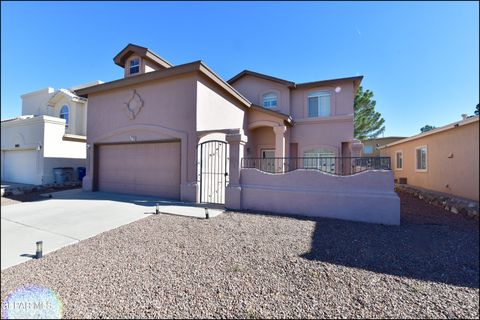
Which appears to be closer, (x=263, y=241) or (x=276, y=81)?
(x=263, y=241)

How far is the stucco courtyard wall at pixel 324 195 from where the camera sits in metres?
5.98

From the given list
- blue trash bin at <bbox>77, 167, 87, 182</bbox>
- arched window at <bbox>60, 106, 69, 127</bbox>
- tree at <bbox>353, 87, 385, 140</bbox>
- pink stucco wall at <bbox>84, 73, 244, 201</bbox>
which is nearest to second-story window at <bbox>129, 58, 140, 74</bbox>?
pink stucco wall at <bbox>84, 73, 244, 201</bbox>

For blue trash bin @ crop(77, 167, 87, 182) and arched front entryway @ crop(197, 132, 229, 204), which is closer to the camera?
arched front entryway @ crop(197, 132, 229, 204)

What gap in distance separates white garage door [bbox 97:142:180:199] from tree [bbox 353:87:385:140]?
1888 cm

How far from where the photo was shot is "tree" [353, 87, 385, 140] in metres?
21.4

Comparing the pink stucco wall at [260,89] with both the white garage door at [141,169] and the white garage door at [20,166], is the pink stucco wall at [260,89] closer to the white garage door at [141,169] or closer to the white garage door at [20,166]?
the white garage door at [141,169]

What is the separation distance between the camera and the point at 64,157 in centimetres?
1357

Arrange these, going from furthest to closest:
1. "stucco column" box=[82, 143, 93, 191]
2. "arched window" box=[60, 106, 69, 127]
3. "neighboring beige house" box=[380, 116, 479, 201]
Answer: "arched window" box=[60, 106, 69, 127] < "stucco column" box=[82, 143, 93, 191] < "neighboring beige house" box=[380, 116, 479, 201]

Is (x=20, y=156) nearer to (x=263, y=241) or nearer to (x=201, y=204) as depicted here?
(x=201, y=204)

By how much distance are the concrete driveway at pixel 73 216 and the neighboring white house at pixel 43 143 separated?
6.50 metres

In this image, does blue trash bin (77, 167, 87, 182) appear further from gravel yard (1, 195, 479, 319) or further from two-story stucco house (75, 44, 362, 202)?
gravel yard (1, 195, 479, 319)

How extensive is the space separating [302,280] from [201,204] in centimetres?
554

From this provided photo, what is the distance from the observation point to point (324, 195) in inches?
255

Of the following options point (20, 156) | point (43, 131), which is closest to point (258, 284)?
point (43, 131)
